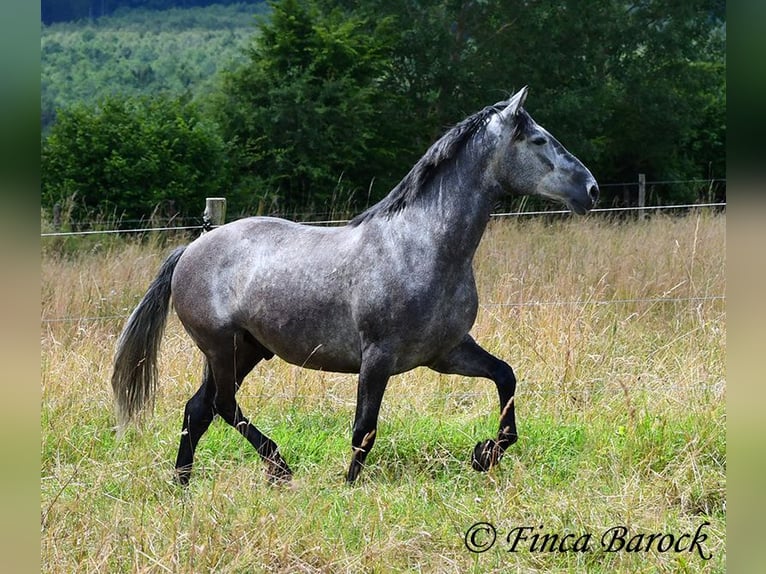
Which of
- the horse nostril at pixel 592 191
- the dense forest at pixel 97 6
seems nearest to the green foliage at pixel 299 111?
the horse nostril at pixel 592 191

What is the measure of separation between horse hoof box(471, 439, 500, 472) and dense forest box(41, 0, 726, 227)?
9271mm

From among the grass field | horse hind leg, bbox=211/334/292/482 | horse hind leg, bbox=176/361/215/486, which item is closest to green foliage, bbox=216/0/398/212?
the grass field

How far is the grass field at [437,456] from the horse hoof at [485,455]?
0.05 metres

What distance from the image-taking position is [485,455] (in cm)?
434

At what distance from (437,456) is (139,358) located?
65.1 inches

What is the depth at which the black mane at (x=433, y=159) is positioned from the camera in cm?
423

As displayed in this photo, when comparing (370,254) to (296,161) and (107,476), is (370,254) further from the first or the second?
(296,161)

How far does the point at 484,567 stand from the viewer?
339 centimetres

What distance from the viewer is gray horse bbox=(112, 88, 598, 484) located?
4152 millimetres

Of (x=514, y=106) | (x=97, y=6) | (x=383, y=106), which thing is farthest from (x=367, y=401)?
(x=97, y=6)

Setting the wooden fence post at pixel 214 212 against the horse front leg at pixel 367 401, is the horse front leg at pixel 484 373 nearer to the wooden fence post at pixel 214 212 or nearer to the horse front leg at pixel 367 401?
the horse front leg at pixel 367 401

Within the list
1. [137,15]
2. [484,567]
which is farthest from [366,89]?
[137,15]

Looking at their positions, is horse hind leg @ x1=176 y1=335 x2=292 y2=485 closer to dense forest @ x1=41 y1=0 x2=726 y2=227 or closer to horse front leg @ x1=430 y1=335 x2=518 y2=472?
horse front leg @ x1=430 y1=335 x2=518 y2=472

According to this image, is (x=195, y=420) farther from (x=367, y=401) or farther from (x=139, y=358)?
(x=367, y=401)
